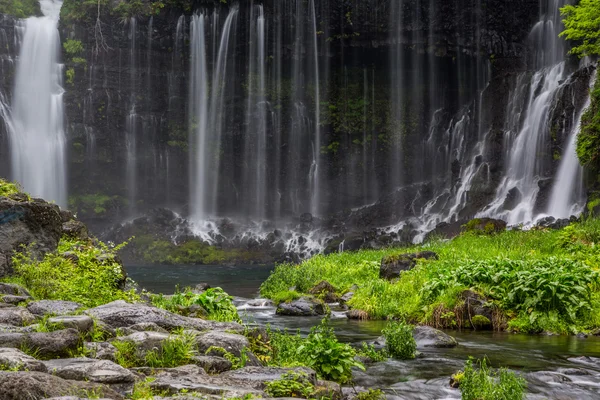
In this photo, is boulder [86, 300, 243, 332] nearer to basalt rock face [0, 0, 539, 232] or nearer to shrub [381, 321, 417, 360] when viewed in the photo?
shrub [381, 321, 417, 360]

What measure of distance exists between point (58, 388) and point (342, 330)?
27.9 feet

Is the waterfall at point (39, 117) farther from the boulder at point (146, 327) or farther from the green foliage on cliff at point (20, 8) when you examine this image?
the boulder at point (146, 327)

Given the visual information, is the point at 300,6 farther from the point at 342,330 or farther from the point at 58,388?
the point at 58,388

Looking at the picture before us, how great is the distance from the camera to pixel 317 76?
5144 cm

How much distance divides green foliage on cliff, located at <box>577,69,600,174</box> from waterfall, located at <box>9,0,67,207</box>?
38286 millimetres

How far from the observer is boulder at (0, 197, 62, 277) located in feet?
36.2

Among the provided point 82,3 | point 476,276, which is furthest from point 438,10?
point 476,276

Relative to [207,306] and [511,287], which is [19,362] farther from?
[511,287]

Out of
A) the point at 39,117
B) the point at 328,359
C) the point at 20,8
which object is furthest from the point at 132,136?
the point at 328,359

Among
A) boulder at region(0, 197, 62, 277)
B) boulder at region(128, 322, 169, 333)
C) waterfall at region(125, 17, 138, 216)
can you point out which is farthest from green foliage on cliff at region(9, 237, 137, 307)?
waterfall at region(125, 17, 138, 216)

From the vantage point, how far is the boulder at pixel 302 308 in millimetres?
15273

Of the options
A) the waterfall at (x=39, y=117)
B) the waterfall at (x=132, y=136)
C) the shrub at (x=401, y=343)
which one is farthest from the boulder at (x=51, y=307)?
the waterfall at (x=132, y=136)

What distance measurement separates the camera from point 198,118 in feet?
170

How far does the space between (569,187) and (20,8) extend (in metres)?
45.2
